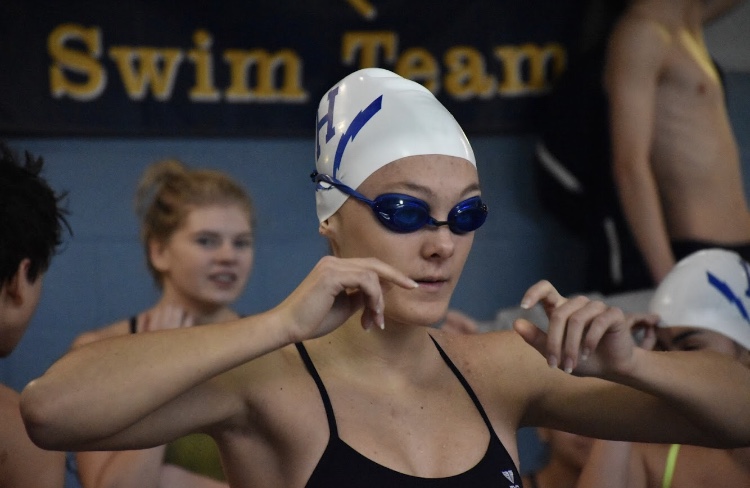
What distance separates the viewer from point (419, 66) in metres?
4.76

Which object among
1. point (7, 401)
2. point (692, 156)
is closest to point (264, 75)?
point (692, 156)

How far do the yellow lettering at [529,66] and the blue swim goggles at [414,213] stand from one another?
2.93 metres

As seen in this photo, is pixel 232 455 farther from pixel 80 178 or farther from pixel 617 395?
pixel 80 178

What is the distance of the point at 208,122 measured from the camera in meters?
4.66

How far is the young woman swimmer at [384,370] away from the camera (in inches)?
70.5

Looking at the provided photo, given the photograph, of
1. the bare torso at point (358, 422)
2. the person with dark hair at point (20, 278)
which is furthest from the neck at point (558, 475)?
the person with dark hair at point (20, 278)

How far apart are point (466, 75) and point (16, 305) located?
9.48 ft

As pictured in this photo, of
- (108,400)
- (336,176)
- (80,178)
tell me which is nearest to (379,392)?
(336,176)

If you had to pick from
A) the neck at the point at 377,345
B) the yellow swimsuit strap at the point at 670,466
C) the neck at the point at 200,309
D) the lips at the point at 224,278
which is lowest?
the yellow swimsuit strap at the point at 670,466

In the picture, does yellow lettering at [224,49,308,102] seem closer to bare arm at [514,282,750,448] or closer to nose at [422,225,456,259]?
bare arm at [514,282,750,448]

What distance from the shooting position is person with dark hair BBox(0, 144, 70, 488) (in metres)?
2.33

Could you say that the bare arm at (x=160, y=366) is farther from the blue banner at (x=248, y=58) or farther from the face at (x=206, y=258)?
the blue banner at (x=248, y=58)

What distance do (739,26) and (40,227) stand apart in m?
4.01

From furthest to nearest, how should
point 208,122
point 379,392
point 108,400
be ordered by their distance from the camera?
point 208,122
point 379,392
point 108,400
